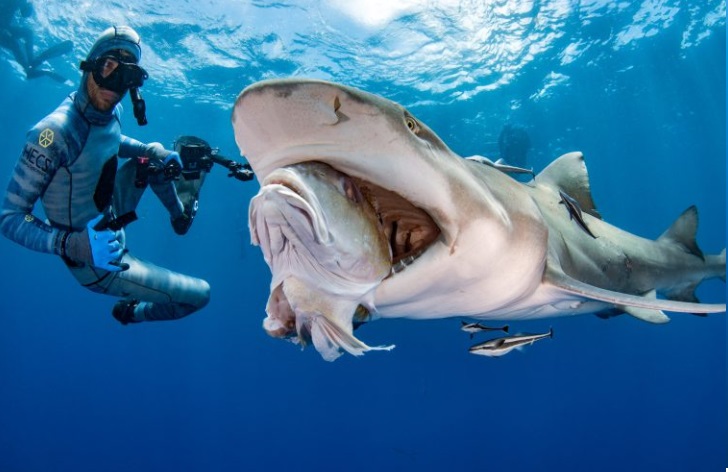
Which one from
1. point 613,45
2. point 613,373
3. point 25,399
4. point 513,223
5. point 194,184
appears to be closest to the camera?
point 513,223

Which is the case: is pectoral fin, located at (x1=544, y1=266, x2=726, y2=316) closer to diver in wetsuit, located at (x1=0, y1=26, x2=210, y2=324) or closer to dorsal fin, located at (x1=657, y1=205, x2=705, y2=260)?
dorsal fin, located at (x1=657, y1=205, x2=705, y2=260)

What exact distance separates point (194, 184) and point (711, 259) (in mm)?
7292

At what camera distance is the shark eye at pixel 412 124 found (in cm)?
152

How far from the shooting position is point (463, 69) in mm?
19359

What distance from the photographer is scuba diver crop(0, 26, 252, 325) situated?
13.7ft

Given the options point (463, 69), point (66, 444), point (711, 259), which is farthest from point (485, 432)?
point (66, 444)

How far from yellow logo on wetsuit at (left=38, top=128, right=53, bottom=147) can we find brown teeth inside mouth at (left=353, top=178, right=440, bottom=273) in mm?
4107

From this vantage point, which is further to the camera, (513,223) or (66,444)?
(66,444)

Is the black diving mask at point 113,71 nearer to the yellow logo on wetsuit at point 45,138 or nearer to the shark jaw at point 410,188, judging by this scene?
the yellow logo on wetsuit at point 45,138

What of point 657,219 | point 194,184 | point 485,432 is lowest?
point 485,432

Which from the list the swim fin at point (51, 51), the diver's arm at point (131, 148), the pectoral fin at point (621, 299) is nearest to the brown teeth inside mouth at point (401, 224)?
the pectoral fin at point (621, 299)

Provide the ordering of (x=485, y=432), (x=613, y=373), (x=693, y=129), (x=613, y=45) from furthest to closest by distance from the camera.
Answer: (x=613, y=373)
(x=485, y=432)
(x=693, y=129)
(x=613, y=45)

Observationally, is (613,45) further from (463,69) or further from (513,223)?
(513,223)

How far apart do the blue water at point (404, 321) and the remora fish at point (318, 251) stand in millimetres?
16072
